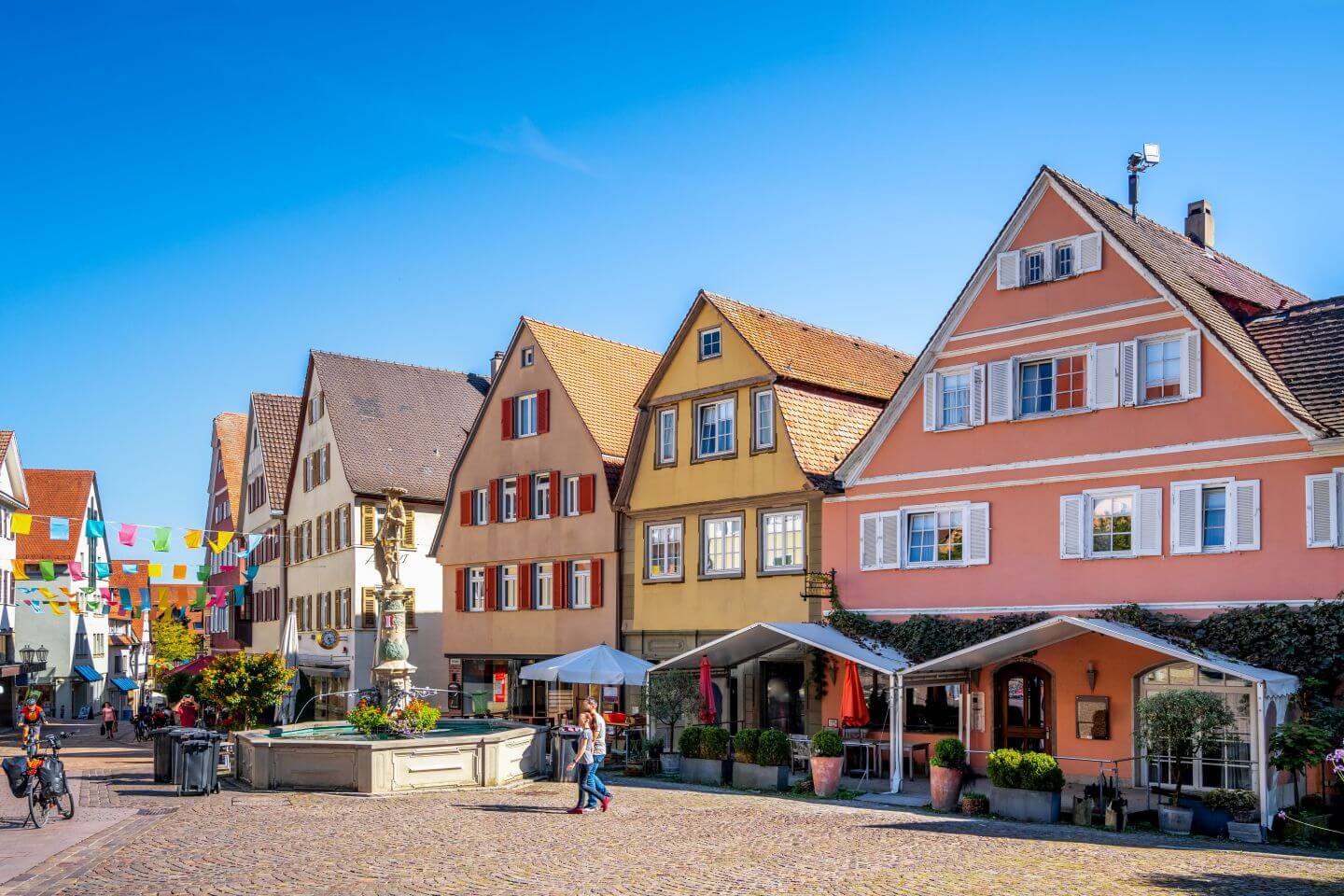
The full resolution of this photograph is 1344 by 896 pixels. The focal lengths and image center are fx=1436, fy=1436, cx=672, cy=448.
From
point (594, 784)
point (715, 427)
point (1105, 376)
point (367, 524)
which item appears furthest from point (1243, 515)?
point (367, 524)

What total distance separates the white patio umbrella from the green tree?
559 centimetres

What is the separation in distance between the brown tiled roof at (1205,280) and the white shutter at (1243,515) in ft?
4.73

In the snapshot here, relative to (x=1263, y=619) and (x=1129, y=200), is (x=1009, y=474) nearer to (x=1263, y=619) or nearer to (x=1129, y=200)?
(x=1263, y=619)

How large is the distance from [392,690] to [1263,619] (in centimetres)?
1545

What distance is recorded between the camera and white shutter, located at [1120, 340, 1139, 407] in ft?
80.8

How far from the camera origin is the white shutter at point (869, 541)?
1115 inches

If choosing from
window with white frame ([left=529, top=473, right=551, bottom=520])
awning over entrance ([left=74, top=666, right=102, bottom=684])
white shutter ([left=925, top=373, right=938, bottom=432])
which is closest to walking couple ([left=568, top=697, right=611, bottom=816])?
white shutter ([left=925, top=373, right=938, bottom=432])

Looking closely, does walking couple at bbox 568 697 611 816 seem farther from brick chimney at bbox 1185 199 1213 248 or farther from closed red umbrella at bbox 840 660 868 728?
brick chimney at bbox 1185 199 1213 248

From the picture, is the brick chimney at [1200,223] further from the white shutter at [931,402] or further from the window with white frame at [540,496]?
the window with white frame at [540,496]

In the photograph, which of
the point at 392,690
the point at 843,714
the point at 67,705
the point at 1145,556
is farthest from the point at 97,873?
the point at 67,705

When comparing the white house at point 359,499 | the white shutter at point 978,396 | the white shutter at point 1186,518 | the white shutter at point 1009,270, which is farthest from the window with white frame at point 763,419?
the white house at point 359,499

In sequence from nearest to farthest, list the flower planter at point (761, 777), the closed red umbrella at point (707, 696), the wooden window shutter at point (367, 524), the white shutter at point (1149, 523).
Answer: the white shutter at point (1149, 523)
the flower planter at point (761, 777)
the closed red umbrella at point (707, 696)
the wooden window shutter at point (367, 524)

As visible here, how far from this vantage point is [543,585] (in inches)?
1489

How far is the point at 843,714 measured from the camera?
85.4 feet
